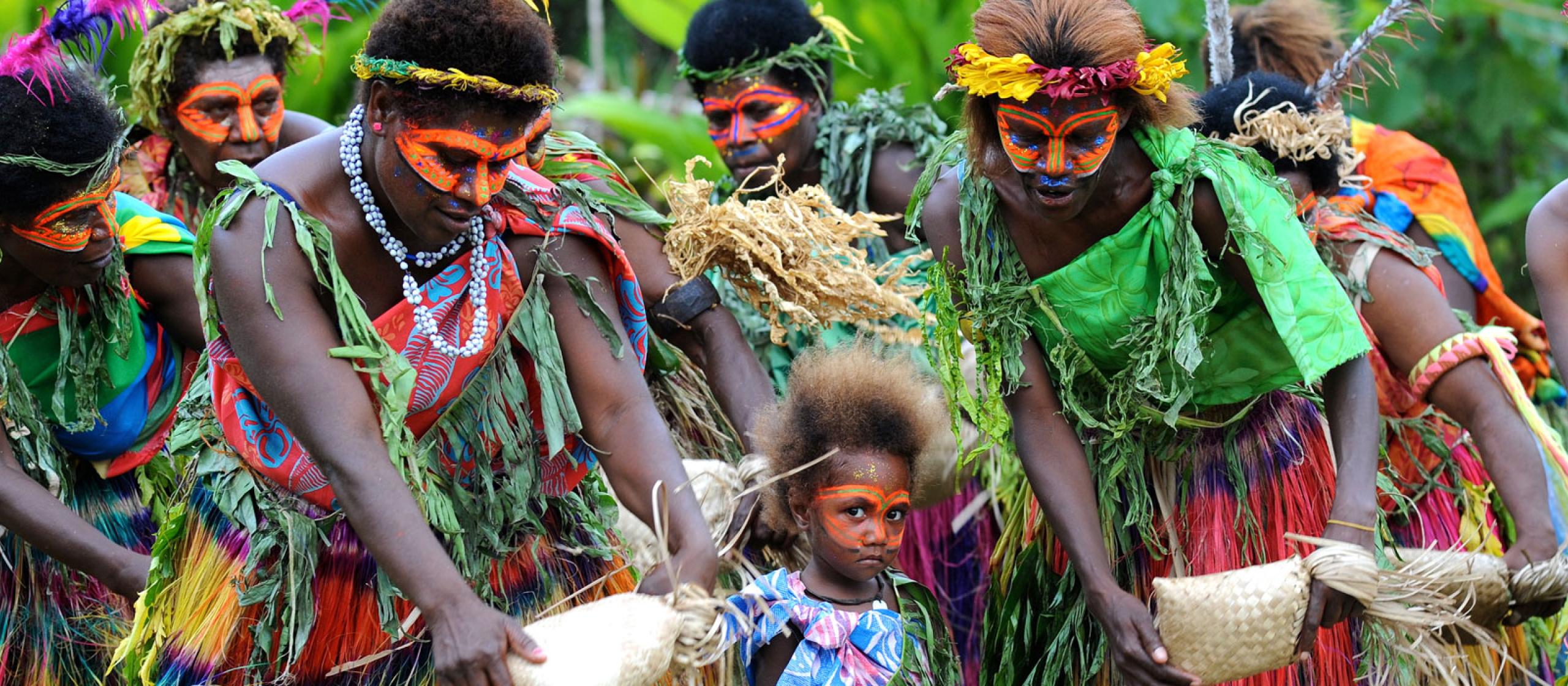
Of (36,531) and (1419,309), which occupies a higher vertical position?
(1419,309)

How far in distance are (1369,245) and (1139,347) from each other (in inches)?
35.5

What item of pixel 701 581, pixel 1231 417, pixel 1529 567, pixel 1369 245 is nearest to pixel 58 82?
pixel 701 581

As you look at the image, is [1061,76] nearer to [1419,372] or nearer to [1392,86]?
[1419,372]

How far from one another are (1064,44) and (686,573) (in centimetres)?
115

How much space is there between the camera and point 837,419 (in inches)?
132

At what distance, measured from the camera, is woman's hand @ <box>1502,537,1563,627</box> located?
338cm

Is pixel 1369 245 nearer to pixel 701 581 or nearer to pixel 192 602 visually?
pixel 701 581

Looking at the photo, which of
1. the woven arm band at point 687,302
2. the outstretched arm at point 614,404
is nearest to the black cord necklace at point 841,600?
the outstretched arm at point 614,404

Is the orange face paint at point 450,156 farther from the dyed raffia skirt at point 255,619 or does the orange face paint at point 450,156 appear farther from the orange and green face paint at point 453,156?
the dyed raffia skirt at point 255,619

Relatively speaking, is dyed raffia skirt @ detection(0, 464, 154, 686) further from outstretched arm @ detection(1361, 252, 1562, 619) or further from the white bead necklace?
outstretched arm @ detection(1361, 252, 1562, 619)

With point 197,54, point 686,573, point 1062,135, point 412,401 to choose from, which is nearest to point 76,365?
point 412,401

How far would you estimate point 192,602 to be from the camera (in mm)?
3100

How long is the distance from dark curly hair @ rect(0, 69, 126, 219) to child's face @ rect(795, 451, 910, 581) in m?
1.72

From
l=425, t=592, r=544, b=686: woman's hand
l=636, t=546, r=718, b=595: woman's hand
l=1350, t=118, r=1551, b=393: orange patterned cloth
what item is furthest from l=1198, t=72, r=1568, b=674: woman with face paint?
l=425, t=592, r=544, b=686: woman's hand
